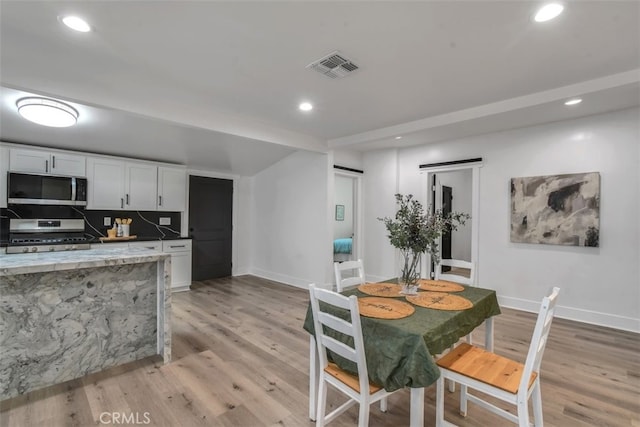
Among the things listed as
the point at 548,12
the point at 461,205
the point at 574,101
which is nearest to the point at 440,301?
the point at 548,12

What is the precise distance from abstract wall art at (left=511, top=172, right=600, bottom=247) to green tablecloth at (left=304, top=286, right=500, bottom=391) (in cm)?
298

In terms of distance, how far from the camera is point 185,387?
7.66ft

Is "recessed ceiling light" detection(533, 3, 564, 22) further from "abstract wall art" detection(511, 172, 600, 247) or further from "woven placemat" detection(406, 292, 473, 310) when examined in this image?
"abstract wall art" detection(511, 172, 600, 247)

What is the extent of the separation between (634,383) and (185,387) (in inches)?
141

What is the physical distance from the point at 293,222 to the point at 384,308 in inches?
157

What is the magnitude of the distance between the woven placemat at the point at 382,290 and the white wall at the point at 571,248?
9.04 feet

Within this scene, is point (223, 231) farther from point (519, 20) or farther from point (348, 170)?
point (519, 20)


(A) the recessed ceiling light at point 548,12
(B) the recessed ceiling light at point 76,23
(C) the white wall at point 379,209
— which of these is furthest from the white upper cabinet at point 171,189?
(A) the recessed ceiling light at point 548,12

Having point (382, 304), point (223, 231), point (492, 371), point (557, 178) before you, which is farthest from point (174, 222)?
point (557, 178)

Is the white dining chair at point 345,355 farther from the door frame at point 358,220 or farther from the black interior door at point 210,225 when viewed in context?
the black interior door at point 210,225

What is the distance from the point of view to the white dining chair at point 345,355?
1529 millimetres

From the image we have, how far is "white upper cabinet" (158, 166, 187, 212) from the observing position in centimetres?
516

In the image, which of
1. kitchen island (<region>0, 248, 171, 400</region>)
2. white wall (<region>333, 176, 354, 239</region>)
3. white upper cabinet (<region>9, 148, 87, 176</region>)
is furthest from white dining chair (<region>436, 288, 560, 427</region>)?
white wall (<region>333, 176, 354, 239</region>)

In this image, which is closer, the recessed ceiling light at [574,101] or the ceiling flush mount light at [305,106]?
the recessed ceiling light at [574,101]
